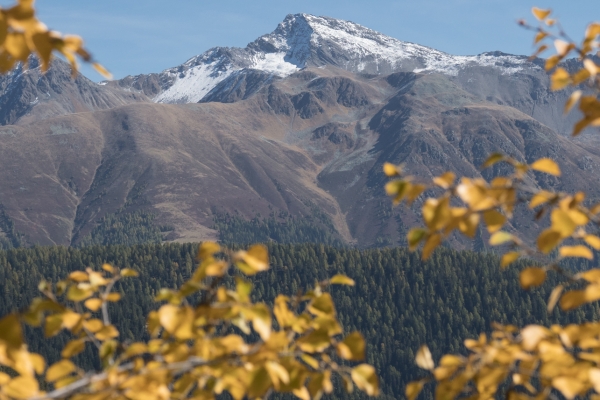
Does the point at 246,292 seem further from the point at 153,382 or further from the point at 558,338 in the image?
the point at 558,338

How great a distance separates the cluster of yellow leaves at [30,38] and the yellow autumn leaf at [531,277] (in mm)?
3072

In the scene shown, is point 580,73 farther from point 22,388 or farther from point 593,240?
point 22,388

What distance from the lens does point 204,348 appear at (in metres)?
5.54

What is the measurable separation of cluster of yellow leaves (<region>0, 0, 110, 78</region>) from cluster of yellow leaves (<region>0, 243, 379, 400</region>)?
1513mm

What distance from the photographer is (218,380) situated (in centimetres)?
577

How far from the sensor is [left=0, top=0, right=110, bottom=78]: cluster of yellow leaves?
3971mm

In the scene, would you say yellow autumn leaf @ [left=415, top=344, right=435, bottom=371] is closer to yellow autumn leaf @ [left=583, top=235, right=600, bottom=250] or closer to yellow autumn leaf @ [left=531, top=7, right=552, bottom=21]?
yellow autumn leaf @ [left=583, top=235, right=600, bottom=250]

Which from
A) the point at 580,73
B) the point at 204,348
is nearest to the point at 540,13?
the point at 580,73

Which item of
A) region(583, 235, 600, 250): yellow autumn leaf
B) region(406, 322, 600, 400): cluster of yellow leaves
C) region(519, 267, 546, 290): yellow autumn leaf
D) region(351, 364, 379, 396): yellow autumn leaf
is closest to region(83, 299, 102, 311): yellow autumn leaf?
region(351, 364, 379, 396): yellow autumn leaf

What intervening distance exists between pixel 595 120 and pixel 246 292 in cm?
282

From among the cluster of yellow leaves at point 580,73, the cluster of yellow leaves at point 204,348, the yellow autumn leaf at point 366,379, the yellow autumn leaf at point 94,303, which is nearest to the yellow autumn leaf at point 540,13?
the cluster of yellow leaves at point 580,73

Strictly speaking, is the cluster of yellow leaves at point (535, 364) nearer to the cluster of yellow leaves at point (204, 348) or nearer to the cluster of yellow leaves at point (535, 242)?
the cluster of yellow leaves at point (535, 242)

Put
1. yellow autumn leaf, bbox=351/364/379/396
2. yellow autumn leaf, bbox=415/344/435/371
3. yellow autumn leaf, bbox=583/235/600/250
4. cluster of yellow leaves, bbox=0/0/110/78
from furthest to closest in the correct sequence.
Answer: yellow autumn leaf, bbox=415/344/435/371, yellow autumn leaf, bbox=351/364/379/396, yellow autumn leaf, bbox=583/235/600/250, cluster of yellow leaves, bbox=0/0/110/78

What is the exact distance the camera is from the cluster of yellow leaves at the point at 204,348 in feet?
15.0
